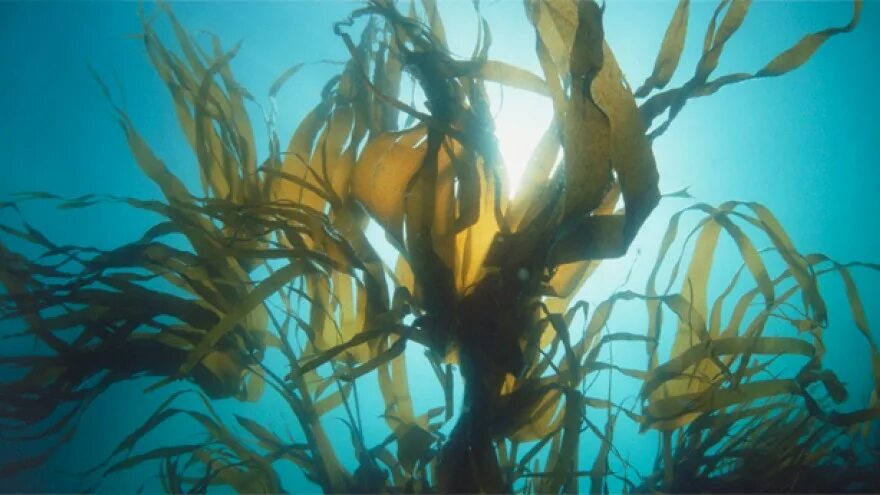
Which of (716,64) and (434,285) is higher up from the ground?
(716,64)

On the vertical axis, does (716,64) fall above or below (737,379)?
above

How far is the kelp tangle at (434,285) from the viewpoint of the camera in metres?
0.87

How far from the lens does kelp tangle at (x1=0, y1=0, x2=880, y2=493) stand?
0.87 m

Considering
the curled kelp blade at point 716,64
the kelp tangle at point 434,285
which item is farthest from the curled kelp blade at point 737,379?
the curled kelp blade at point 716,64

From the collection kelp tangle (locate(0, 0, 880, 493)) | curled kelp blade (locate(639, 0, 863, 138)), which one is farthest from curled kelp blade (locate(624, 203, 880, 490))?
curled kelp blade (locate(639, 0, 863, 138))

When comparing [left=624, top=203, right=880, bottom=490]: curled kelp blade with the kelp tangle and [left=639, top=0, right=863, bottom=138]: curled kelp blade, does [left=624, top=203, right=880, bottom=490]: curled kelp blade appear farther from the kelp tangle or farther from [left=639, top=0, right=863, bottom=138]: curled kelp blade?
[left=639, top=0, right=863, bottom=138]: curled kelp blade

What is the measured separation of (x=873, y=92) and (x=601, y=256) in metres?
2.51

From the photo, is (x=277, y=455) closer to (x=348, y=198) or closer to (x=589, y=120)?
(x=348, y=198)

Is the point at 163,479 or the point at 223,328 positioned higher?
the point at 223,328

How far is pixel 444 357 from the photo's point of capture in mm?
971

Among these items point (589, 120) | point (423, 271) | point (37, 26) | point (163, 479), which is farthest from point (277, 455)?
point (37, 26)

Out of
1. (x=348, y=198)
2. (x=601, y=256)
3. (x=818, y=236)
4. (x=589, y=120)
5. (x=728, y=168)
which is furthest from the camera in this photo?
(x=818, y=236)

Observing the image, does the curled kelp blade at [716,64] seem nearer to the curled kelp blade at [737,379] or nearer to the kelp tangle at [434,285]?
the kelp tangle at [434,285]

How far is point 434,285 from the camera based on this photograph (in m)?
0.91
